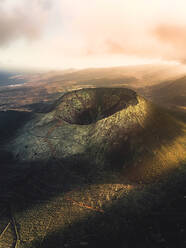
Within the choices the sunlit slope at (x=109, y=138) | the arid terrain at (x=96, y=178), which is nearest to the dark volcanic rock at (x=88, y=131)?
the sunlit slope at (x=109, y=138)

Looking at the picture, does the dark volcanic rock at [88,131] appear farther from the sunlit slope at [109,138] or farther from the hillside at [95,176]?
the hillside at [95,176]

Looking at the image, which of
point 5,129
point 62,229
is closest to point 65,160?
point 62,229

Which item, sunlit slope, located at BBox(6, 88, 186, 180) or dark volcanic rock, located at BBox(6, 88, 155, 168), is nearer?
sunlit slope, located at BBox(6, 88, 186, 180)

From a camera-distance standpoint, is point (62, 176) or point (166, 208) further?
point (62, 176)

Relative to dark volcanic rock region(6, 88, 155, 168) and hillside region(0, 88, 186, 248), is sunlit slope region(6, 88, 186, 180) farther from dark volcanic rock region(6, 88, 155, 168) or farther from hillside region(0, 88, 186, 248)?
hillside region(0, 88, 186, 248)

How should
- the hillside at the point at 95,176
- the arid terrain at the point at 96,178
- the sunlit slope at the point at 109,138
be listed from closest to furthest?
the arid terrain at the point at 96,178 → the hillside at the point at 95,176 → the sunlit slope at the point at 109,138

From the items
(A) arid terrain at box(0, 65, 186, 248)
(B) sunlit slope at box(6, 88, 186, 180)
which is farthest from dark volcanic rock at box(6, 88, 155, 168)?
(A) arid terrain at box(0, 65, 186, 248)

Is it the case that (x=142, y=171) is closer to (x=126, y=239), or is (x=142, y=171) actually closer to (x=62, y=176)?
(x=126, y=239)

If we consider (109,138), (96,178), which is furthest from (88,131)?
(96,178)
